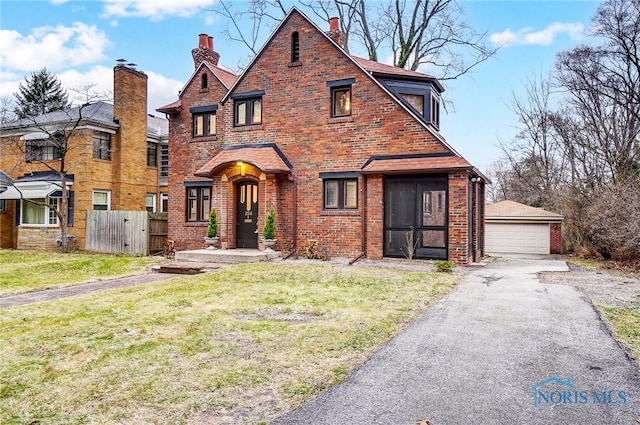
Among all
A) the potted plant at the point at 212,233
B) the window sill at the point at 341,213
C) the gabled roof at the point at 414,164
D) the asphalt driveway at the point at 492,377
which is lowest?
the asphalt driveway at the point at 492,377

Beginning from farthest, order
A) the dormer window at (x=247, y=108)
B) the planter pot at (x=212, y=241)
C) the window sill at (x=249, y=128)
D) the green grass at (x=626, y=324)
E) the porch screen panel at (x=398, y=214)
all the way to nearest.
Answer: the dormer window at (x=247, y=108) < the window sill at (x=249, y=128) < the planter pot at (x=212, y=241) < the porch screen panel at (x=398, y=214) < the green grass at (x=626, y=324)

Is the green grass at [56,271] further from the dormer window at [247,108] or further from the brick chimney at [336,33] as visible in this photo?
the brick chimney at [336,33]

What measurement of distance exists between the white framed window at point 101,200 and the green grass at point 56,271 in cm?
526

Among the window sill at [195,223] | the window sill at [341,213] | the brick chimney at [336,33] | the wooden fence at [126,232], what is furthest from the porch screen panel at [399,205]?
the wooden fence at [126,232]

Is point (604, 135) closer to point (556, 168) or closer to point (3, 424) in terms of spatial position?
point (556, 168)

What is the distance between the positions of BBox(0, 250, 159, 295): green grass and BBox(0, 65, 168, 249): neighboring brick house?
17.2 feet

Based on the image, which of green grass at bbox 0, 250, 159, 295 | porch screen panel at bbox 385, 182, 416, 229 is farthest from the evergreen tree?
porch screen panel at bbox 385, 182, 416, 229

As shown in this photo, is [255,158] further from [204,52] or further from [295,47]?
[204,52]

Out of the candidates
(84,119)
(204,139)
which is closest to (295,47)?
(204,139)

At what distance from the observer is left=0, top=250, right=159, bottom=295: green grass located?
10594 millimetres

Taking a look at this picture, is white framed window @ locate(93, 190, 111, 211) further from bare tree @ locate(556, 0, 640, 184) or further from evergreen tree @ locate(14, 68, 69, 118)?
evergreen tree @ locate(14, 68, 69, 118)

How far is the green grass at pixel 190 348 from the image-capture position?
3643 millimetres

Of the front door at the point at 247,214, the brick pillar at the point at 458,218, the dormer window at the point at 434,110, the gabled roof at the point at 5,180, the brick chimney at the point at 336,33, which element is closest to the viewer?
the brick pillar at the point at 458,218

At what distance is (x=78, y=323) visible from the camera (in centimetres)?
642
